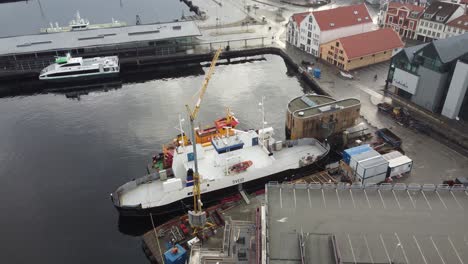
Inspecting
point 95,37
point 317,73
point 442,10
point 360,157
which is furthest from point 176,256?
point 442,10

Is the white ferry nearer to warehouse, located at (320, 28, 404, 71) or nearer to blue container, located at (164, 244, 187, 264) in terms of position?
blue container, located at (164, 244, 187, 264)

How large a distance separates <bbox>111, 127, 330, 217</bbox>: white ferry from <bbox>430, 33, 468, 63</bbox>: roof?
78.7 feet

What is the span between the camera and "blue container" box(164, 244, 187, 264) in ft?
125

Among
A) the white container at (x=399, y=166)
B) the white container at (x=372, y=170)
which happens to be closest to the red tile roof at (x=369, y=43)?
the white container at (x=399, y=166)

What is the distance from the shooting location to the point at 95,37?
307 feet

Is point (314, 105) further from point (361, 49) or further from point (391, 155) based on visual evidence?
point (361, 49)

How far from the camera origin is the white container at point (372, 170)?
4769 cm

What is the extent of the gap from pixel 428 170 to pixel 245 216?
26.3 meters

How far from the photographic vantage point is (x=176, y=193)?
154 feet

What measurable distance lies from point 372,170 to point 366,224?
53.8 ft

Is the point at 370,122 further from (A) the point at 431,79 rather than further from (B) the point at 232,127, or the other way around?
(B) the point at 232,127

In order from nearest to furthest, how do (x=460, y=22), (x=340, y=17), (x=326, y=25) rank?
(x=460, y=22) → (x=326, y=25) → (x=340, y=17)

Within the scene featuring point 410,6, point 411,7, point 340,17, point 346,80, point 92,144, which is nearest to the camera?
point 92,144

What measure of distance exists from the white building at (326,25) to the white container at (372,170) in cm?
4302
